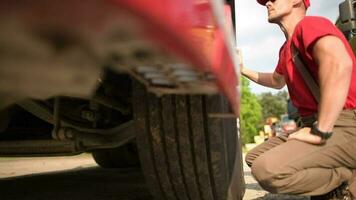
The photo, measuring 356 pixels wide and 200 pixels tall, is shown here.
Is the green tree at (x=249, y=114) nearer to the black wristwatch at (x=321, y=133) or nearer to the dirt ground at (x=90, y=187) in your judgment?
the dirt ground at (x=90, y=187)

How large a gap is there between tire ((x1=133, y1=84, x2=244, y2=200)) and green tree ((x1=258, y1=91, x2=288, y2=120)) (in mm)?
52398

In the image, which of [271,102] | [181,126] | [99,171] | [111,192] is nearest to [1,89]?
[181,126]

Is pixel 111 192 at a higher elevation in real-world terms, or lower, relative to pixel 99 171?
higher

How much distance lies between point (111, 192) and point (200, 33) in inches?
105

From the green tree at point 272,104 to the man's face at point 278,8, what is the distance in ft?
171

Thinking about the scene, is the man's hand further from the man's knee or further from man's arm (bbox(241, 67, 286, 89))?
man's arm (bbox(241, 67, 286, 89))

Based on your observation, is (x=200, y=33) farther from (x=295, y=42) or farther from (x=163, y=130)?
(x=295, y=42)

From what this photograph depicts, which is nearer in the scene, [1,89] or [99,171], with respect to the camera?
[1,89]

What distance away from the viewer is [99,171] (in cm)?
459

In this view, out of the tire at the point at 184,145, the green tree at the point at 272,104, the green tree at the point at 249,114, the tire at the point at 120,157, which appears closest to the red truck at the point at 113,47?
the tire at the point at 184,145

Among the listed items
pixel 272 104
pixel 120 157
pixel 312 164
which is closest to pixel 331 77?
pixel 312 164

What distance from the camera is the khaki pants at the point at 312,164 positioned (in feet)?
6.33

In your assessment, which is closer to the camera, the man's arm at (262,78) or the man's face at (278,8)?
the man's face at (278,8)

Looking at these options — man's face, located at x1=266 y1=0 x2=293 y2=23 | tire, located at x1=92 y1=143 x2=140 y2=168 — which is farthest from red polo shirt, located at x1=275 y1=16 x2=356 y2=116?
tire, located at x1=92 y1=143 x2=140 y2=168
